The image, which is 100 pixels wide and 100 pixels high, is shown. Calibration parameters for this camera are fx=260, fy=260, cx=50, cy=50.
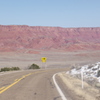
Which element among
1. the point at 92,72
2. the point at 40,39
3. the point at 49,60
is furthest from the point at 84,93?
the point at 40,39

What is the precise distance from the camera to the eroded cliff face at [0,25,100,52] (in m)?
151

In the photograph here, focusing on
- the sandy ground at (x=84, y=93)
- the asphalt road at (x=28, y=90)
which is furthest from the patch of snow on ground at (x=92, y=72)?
the asphalt road at (x=28, y=90)

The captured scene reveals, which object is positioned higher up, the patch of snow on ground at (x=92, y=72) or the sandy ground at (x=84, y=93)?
the sandy ground at (x=84, y=93)

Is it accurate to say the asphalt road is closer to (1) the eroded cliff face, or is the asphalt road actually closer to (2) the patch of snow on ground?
(2) the patch of snow on ground

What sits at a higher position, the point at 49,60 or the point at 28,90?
the point at 28,90

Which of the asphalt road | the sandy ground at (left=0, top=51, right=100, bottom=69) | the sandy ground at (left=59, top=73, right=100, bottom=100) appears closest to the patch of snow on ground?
the sandy ground at (left=59, top=73, right=100, bottom=100)

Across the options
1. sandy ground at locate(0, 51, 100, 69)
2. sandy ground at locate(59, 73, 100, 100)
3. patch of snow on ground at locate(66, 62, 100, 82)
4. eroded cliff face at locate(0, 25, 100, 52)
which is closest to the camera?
sandy ground at locate(59, 73, 100, 100)

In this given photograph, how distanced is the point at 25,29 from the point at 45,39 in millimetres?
22992

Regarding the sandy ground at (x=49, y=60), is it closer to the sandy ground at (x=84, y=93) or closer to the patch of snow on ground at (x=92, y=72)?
the patch of snow on ground at (x=92, y=72)

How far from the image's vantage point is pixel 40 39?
16312cm

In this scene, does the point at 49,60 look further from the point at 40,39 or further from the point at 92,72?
the point at 92,72

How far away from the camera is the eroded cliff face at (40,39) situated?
151 m

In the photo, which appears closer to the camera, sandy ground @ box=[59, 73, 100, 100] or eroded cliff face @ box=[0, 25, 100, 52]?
sandy ground @ box=[59, 73, 100, 100]

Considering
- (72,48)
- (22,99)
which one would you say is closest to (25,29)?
(72,48)
